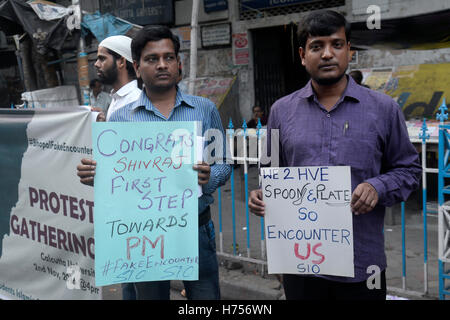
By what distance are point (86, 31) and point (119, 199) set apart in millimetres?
7533

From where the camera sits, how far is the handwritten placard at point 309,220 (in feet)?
6.54

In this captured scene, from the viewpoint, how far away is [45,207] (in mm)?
3277

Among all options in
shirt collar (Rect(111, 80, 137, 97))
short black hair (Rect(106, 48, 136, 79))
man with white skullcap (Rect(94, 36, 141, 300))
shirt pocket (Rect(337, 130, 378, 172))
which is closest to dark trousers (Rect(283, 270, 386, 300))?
shirt pocket (Rect(337, 130, 378, 172))

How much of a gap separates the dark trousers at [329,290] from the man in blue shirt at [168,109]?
540 mm

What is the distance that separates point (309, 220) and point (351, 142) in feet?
1.29

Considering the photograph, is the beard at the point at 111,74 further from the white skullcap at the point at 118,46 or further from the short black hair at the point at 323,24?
the short black hair at the point at 323,24

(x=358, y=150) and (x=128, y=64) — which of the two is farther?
(x=128, y=64)

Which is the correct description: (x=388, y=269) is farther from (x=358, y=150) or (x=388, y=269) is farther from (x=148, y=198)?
(x=148, y=198)

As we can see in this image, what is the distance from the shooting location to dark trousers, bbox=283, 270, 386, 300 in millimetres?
2021

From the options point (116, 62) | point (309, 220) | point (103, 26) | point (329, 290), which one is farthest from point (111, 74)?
point (103, 26)

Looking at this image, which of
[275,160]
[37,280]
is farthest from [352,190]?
[37,280]

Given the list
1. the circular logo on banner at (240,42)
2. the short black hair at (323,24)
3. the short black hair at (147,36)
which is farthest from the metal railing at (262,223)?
the circular logo on banner at (240,42)

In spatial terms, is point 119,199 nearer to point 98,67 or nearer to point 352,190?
point 352,190

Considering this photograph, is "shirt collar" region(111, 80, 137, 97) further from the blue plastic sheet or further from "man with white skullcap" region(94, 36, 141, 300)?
the blue plastic sheet
